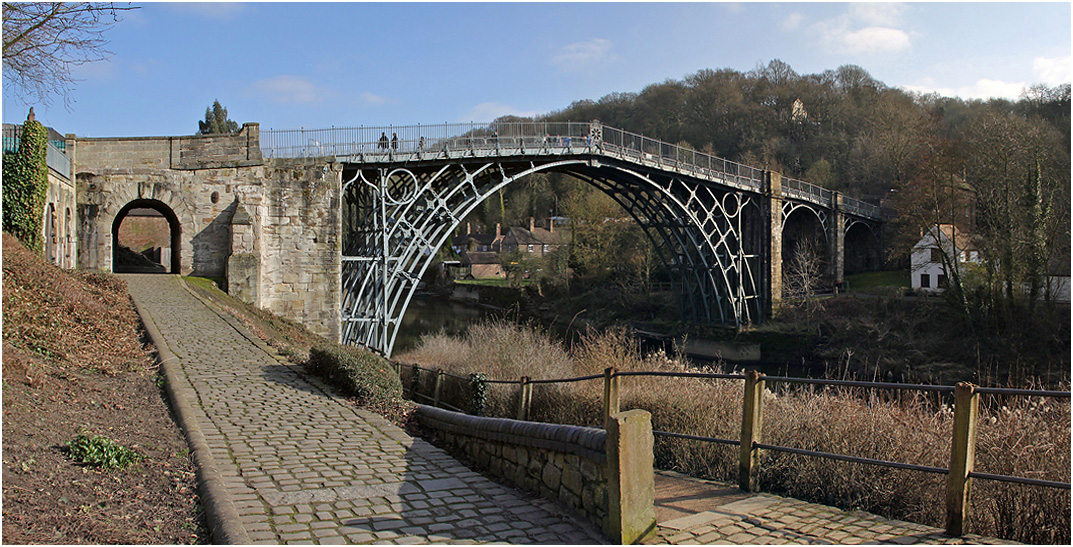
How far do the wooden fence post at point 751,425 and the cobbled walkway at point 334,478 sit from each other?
1377 millimetres

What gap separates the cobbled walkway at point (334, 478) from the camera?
4.52 metres

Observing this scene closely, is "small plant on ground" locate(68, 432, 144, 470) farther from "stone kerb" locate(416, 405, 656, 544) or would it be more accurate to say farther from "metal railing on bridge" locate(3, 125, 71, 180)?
"metal railing on bridge" locate(3, 125, 71, 180)

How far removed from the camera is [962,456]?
386 cm

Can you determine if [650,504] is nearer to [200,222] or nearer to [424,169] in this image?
[200,222]

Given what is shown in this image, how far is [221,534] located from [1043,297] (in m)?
29.9

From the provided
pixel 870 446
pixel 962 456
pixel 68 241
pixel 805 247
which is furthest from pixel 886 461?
pixel 805 247

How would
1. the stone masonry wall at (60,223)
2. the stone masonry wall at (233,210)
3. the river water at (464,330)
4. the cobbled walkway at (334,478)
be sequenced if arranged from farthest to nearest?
1. the river water at (464,330)
2. the stone masonry wall at (233,210)
3. the stone masonry wall at (60,223)
4. the cobbled walkway at (334,478)

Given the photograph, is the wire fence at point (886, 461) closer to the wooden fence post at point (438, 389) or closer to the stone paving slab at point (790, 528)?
the stone paving slab at point (790, 528)

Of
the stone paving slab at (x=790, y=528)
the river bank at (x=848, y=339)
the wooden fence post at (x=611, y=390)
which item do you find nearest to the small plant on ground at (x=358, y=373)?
the wooden fence post at (x=611, y=390)

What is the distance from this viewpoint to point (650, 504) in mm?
4117

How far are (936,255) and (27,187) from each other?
32.8 metres

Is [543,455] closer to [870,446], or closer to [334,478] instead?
[334,478]

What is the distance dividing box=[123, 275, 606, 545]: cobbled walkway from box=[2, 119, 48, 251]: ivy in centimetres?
838

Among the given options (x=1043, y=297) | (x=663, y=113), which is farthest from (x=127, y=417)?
(x=663, y=113)
